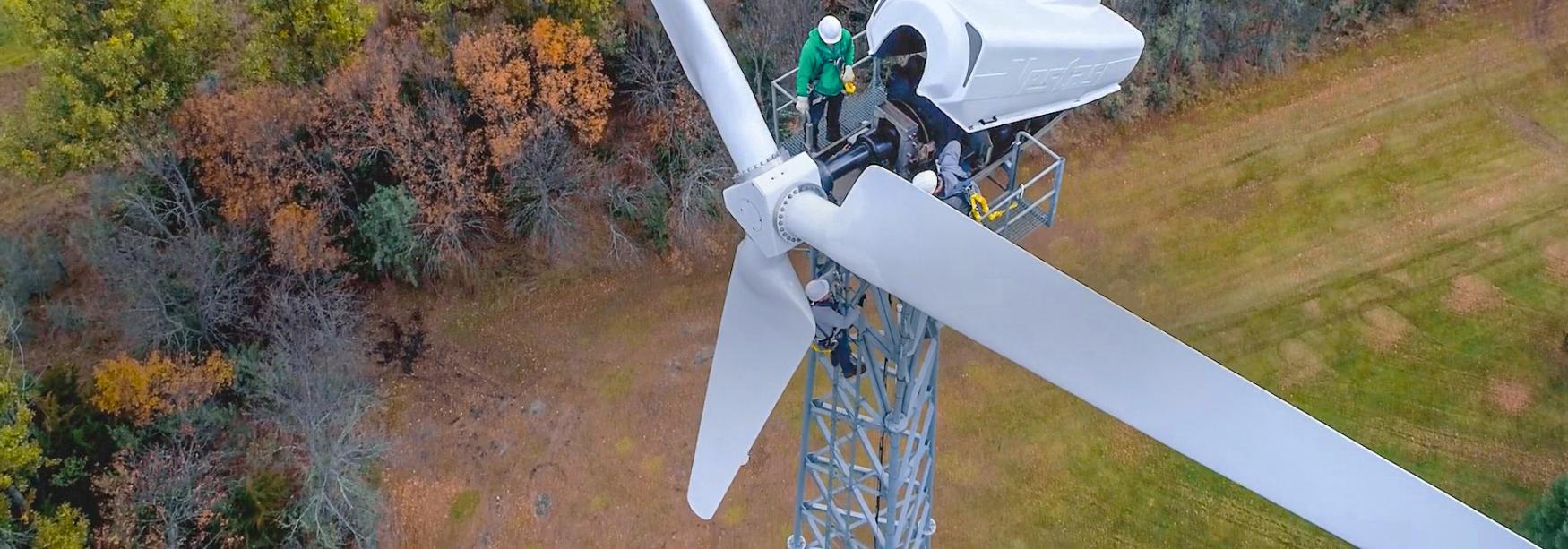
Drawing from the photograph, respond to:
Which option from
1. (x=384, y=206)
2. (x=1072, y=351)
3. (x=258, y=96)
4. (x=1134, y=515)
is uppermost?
(x=1072, y=351)

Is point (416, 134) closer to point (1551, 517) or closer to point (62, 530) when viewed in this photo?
point (62, 530)

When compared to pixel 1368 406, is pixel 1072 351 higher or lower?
higher

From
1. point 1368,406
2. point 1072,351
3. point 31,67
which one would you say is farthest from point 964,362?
point 31,67

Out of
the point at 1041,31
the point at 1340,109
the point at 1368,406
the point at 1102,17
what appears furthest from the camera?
the point at 1340,109

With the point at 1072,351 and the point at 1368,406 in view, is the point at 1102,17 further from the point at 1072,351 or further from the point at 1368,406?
the point at 1368,406

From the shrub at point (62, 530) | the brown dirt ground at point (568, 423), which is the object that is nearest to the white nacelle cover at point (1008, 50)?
the brown dirt ground at point (568, 423)

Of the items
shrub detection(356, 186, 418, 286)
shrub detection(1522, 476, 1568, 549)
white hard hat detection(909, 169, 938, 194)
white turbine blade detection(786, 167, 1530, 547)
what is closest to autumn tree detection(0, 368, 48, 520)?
shrub detection(356, 186, 418, 286)

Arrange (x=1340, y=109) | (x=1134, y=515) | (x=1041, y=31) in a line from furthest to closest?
(x=1340, y=109), (x=1134, y=515), (x=1041, y=31)

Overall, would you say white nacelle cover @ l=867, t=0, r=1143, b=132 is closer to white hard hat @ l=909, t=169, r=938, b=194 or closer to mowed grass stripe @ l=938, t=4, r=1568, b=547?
white hard hat @ l=909, t=169, r=938, b=194
